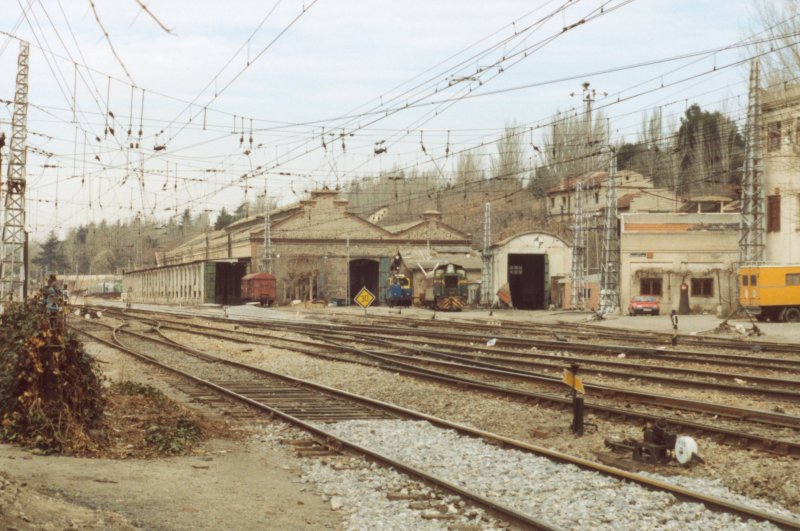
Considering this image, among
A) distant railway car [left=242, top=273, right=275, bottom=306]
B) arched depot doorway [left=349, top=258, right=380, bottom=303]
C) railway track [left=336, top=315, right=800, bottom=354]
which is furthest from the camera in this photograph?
arched depot doorway [left=349, top=258, right=380, bottom=303]

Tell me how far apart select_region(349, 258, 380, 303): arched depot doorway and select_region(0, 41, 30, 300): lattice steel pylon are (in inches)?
1902

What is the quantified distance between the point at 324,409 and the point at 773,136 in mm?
35480

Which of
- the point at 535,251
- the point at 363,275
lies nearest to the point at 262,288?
the point at 363,275

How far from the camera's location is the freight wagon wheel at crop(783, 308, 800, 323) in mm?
37094

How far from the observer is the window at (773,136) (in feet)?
140

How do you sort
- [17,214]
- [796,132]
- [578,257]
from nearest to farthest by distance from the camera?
[17,214] → [796,132] → [578,257]

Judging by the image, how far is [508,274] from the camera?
62250 mm

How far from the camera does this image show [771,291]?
36.7 m

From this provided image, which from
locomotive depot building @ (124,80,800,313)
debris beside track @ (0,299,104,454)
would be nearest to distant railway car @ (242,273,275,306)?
locomotive depot building @ (124,80,800,313)

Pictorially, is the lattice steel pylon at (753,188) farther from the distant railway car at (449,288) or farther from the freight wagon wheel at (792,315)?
the distant railway car at (449,288)

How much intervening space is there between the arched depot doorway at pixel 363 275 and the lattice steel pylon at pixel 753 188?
1648 inches

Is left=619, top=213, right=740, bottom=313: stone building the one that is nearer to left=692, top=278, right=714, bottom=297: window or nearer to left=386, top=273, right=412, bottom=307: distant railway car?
left=692, top=278, right=714, bottom=297: window

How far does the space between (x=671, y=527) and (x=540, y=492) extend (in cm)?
152

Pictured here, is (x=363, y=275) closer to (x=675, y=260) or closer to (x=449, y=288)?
(x=449, y=288)
